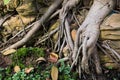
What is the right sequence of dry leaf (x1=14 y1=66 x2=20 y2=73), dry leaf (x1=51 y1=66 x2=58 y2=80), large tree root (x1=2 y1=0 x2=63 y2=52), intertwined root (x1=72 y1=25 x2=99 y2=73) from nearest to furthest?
intertwined root (x1=72 y1=25 x2=99 y2=73)
dry leaf (x1=51 y1=66 x2=58 y2=80)
dry leaf (x1=14 y1=66 x2=20 y2=73)
large tree root (x1=2 y1=0 x2=63 y2=52)

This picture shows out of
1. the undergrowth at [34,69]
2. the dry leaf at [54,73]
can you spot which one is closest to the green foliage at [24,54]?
the undergrowth at [34,69]

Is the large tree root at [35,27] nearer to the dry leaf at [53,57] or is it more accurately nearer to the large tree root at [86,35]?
the large tree root at [86,35]

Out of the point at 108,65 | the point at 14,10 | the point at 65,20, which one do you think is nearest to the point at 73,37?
the point at 65,20

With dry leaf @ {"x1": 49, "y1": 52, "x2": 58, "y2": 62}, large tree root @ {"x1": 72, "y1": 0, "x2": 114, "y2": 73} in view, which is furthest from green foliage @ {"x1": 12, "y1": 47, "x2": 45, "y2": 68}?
large tree root @ {"x1": 72, "y1": 0, "x2": 114, "y2": 73}

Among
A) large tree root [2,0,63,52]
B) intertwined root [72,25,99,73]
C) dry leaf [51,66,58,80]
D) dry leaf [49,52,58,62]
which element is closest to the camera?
intertwined root [72,25,99,73]

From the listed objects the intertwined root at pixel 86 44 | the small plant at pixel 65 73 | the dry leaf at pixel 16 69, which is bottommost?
the small plant at pixel 65 73

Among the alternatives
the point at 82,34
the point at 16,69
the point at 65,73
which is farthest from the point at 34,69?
the point at 82,34

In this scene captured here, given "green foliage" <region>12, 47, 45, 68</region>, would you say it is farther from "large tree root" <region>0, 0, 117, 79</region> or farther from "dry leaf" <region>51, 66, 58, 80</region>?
"dry leaf" <region>51, 66, 58, 80</region>

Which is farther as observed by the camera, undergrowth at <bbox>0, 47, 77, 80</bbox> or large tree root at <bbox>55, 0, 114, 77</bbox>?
undergrowth at <bbox>0, 47, 77, 80</bbox>

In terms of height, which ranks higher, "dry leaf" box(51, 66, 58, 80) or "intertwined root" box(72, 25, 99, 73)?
"intertwined root" box(72, 25, 99, 73)

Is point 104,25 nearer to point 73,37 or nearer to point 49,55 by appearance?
point 73,37

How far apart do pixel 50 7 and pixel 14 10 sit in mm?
709

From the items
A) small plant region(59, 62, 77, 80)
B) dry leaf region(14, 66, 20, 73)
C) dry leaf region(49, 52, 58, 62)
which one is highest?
dry leaf region(49, 52, 58, 62)

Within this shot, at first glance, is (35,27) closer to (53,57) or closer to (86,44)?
(53,57)
